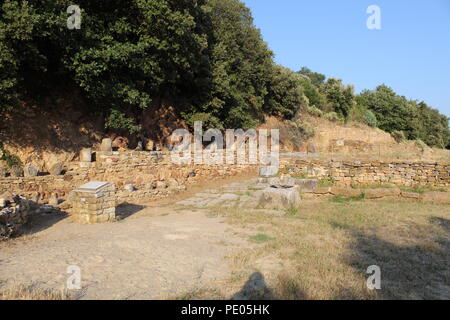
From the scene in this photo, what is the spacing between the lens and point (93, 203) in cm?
796

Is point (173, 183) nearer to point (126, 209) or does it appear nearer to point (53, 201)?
point (126, 209)

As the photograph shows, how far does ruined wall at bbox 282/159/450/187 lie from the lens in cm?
1074

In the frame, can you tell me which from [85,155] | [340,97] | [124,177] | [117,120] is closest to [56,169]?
[85,155]

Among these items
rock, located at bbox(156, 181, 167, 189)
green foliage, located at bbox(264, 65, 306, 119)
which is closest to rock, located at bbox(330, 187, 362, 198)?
rock, located at bbox(156, 181, 167, 189)

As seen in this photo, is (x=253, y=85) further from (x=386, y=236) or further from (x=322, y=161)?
(x=386, y=236)

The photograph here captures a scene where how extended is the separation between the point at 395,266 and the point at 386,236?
69.8 inches

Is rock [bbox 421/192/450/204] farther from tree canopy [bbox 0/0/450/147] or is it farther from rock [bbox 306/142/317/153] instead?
rock [bbox 306/142/317/153]

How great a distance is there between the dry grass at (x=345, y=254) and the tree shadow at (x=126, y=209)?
312cm

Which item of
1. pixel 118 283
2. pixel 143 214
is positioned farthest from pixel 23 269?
pixel 143 214

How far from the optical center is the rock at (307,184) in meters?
10.8

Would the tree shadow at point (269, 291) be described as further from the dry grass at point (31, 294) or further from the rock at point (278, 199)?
the rock at point (278, 199)

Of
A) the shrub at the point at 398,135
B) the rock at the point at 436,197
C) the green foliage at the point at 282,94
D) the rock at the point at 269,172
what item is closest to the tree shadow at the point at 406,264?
the rock at the point at 436,197

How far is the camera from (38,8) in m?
9.09

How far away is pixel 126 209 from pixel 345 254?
23.4 feet
